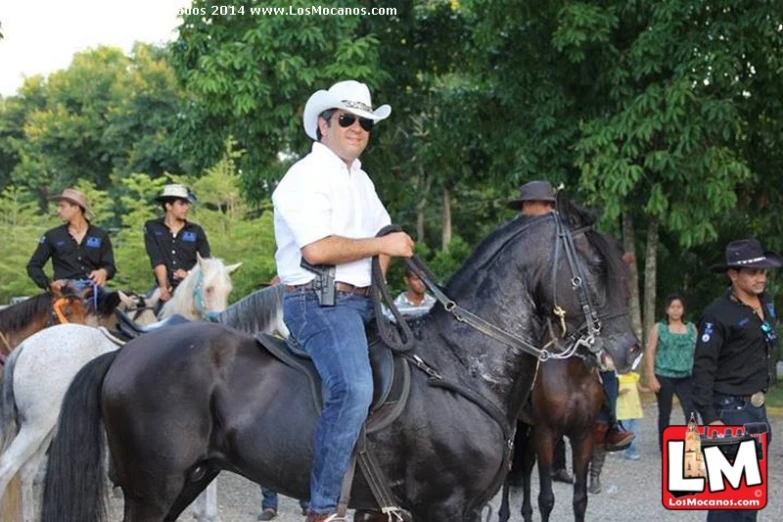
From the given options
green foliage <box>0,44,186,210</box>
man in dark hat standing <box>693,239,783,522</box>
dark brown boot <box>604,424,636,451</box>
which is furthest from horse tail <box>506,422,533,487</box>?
green foliage <box>0,44,186,210</box>

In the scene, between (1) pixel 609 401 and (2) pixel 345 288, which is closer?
(2) pixel 345 288

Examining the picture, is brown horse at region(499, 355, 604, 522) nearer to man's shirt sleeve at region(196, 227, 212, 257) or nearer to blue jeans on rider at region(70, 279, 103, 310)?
man's shirt sleeve at region(196, 227, 212, 257)

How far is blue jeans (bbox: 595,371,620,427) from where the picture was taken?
8.51 m

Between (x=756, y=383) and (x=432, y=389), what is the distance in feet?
9.40

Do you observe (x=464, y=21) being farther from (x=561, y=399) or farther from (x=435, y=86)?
(x=561, y=399)

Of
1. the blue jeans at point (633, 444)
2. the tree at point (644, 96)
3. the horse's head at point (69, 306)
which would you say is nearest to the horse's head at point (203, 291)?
the horse's head at point (69, 306)

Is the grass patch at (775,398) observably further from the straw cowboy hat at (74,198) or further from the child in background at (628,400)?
the straw cowboy hat at (74,198)

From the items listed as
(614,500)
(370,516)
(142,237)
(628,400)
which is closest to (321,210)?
(370,516)

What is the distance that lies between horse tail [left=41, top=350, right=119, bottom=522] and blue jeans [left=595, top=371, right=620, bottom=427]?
176 inches

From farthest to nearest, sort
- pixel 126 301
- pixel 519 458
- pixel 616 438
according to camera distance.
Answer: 1. pixel 126 301
2. pixel 616 438
3. pixel 519 458

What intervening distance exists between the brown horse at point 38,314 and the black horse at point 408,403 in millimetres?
4057

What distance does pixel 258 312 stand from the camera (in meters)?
8.05

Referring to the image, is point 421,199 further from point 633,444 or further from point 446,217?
point 633,444

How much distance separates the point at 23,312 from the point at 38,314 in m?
0.13
